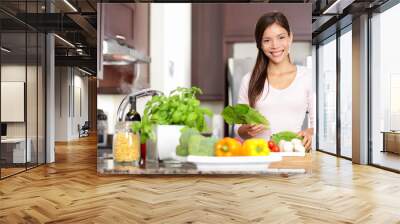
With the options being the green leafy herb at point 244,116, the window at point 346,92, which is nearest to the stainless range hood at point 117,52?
the green leafy herb at point 244,116

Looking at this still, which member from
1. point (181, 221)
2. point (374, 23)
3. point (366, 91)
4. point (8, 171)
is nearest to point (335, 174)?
point (366, 91)

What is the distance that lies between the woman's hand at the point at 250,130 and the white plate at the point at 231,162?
0.10 m

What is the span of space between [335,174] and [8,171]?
4.47 m

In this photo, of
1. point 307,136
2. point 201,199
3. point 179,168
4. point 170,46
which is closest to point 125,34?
point 170,46

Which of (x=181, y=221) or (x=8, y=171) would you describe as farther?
(x=8, y=171)

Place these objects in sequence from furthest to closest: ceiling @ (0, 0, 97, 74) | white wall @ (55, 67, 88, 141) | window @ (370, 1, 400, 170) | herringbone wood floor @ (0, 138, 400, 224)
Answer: white wall @ (55, 67, 88, 141) < window @ (370, 1, 400, 170) < ceiling @ (0, 0, 97, 74) < herringbone wood floor @ (0, 138, 400, 224)

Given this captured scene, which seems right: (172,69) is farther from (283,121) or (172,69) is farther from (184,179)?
(184,179)

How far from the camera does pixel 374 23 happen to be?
23.3ft

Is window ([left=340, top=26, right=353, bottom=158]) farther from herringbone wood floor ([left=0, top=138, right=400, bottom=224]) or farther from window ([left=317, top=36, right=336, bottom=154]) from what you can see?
herringbone wood floor ([left=0, top=138, right=400, bottom=224])

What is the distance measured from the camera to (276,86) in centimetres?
99

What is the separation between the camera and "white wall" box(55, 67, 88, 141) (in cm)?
1406

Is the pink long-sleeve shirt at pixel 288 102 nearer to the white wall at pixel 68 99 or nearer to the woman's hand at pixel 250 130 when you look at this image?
the woman's hand at pixel 250 130

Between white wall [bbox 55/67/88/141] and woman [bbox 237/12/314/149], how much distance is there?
1351cm

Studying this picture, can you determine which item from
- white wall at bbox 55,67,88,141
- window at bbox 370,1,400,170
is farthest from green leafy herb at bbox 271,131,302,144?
white wall at bbox 55,67,88,141
